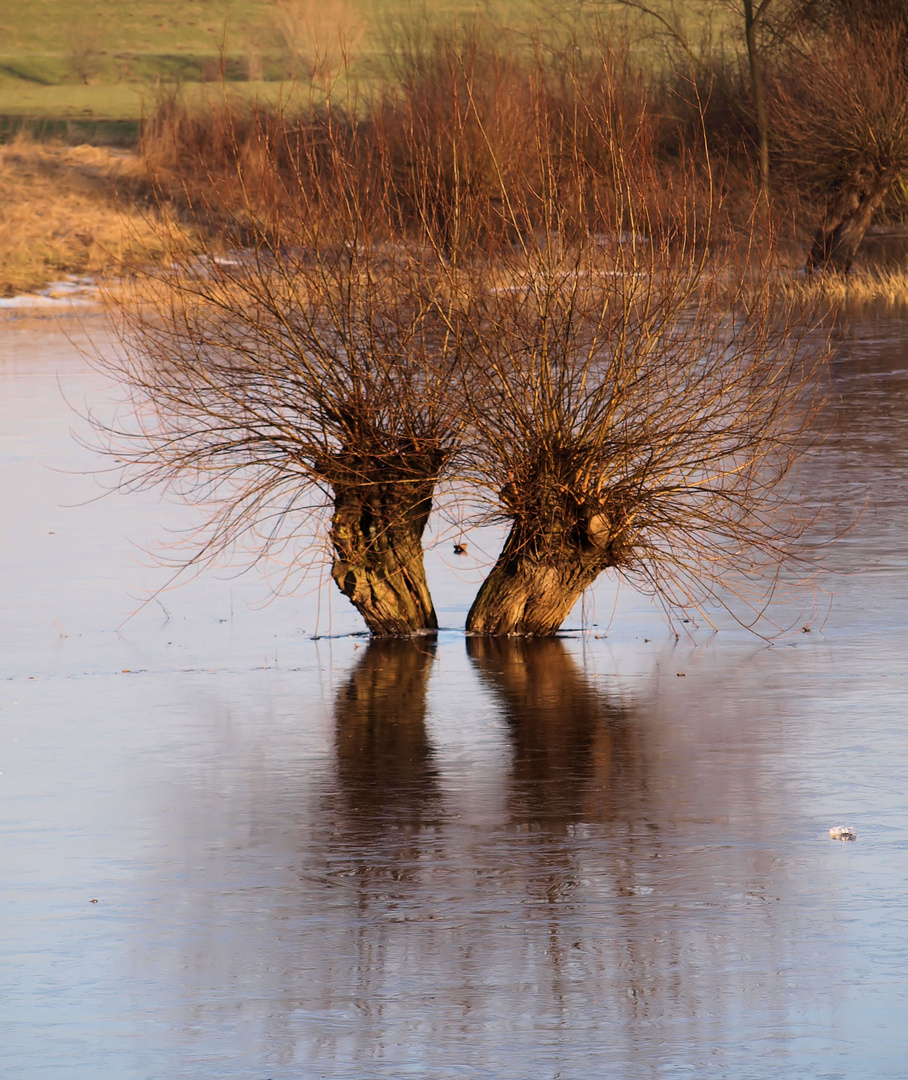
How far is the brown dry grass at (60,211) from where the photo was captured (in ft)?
144

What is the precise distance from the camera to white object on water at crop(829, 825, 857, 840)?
7.30 m

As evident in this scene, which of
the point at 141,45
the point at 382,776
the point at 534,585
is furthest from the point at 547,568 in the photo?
the point at 141,45

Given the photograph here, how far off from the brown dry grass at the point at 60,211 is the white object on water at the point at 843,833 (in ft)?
104

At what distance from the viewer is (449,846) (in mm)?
7250

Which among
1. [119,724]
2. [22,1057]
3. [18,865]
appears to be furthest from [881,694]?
[22,1057]

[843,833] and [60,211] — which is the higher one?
[843,833]

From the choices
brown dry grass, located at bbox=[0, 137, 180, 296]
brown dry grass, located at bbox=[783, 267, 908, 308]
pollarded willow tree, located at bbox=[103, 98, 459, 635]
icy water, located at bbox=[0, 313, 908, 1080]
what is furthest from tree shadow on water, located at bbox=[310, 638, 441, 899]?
brown dry grass, located at bbox=[0, 137, 180, 296]

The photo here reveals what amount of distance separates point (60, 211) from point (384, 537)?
40233mm

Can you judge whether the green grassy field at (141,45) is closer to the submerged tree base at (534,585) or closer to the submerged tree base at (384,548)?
the submerged tree base at (384,548)

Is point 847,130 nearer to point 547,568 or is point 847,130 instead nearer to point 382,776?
point 547,568

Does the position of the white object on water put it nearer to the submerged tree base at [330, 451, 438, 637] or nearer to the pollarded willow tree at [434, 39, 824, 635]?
the pollarded willow tree at [434, 39, 824, 635]

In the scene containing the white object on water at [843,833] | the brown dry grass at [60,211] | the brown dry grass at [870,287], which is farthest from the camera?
the brown dry grass at [60,211]

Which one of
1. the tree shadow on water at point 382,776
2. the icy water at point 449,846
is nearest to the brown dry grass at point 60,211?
the icy water at point 449,846

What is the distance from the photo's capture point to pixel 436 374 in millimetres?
10703
